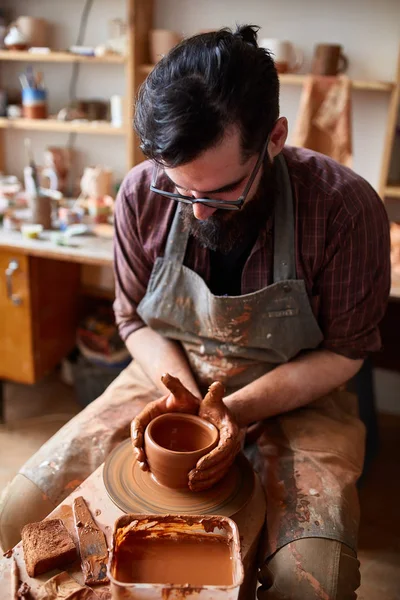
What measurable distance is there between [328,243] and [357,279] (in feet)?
0.41

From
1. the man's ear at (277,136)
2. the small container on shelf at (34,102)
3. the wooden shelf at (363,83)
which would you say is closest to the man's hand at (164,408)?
the man's ear at (277,136)

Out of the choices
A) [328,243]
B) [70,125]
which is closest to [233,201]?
[328,243]

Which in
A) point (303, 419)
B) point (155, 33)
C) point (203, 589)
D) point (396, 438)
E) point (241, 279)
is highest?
point (155, 33)

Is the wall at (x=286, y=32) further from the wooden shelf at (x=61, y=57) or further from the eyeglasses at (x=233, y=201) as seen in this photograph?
the eyeglasses at (x=233, y=201)

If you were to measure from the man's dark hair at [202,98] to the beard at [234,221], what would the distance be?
0.19 meters

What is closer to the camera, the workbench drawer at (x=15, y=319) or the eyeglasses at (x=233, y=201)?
the eyeglasses at (x=233, y=201)

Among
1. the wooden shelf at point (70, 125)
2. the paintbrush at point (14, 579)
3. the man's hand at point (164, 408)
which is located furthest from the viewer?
the wooden shelf at point (70, 125)

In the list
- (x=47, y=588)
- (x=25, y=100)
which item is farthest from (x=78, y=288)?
(x=47, y=588)

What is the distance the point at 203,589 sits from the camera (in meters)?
0.92

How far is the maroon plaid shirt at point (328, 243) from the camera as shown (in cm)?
146

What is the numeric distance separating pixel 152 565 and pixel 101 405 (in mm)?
649

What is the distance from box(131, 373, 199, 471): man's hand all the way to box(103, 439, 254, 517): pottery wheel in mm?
45

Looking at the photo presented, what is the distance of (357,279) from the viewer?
1.48 meters

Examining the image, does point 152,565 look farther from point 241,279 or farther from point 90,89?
point 90,89
